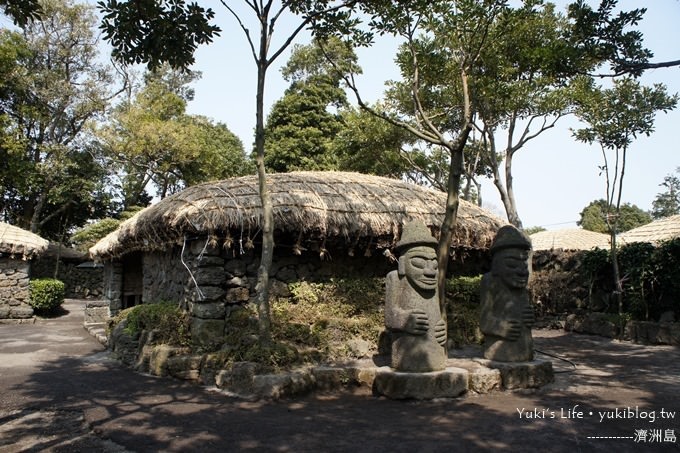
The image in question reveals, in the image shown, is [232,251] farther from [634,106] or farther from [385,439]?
[634,106]

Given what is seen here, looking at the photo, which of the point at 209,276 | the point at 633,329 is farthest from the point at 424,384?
the point at 633,329

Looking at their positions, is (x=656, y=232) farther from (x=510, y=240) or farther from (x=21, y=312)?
(x=21, y=312)

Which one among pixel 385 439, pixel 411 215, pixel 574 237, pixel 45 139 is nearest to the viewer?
pixel 385 439

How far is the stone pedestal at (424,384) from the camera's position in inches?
238

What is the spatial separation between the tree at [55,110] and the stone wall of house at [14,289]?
6742 millimetres

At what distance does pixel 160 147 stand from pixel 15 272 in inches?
353

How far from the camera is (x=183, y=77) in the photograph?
31.0m

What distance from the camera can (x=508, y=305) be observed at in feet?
22.9

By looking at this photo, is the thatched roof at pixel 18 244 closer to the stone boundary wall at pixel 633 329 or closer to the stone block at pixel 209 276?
the stone block at pixel 209 276

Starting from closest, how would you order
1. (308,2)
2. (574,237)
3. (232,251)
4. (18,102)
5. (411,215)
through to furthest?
1. (308,2)
2. (232,251)
3. (411,215)
4. (574,237)
5. (18,102)

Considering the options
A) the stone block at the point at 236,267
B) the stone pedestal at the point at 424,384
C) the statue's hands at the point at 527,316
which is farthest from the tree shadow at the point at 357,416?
the stone block at the point at 236,267

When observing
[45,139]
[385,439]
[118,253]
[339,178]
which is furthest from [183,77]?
[385,439]

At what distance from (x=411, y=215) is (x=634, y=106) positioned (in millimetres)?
7285

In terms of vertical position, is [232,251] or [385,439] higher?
[232,251]
